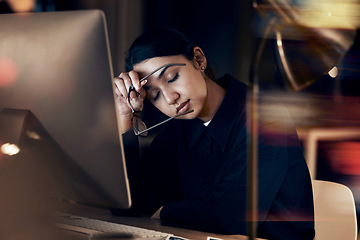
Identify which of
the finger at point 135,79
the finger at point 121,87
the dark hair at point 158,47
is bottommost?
the finger at point 121,87

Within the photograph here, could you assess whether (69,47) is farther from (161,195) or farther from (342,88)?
(342,88)

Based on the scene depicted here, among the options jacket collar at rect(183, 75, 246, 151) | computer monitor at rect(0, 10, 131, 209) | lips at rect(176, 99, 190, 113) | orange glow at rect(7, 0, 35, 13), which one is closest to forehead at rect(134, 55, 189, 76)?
lips at rect(176, 99, 190, 113)

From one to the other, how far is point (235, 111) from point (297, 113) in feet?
5.62

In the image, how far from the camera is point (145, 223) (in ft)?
3.26

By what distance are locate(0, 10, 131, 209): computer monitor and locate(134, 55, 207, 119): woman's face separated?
2.11 feet

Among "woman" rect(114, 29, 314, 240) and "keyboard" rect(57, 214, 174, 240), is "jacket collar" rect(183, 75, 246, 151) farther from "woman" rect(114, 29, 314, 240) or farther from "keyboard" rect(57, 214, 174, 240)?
"keyboard" rect(57, 214, 174, 240)

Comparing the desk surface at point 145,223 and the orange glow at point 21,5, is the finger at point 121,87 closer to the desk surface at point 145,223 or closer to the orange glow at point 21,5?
the desk surface at point 145,223

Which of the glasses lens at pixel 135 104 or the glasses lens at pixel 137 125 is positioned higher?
the glasses lens at pixel 135 104

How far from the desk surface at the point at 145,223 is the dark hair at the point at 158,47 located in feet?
1.76

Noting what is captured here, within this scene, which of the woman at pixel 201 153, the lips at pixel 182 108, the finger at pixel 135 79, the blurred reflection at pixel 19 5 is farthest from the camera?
the blurred reflection at pixel 19 5

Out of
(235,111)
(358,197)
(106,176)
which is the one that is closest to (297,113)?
(358,197)

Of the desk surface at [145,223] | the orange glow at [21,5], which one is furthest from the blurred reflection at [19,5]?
the desk surface at [145,223]

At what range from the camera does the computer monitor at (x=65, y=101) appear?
0.59m

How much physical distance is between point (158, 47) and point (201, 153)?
1.50ft
